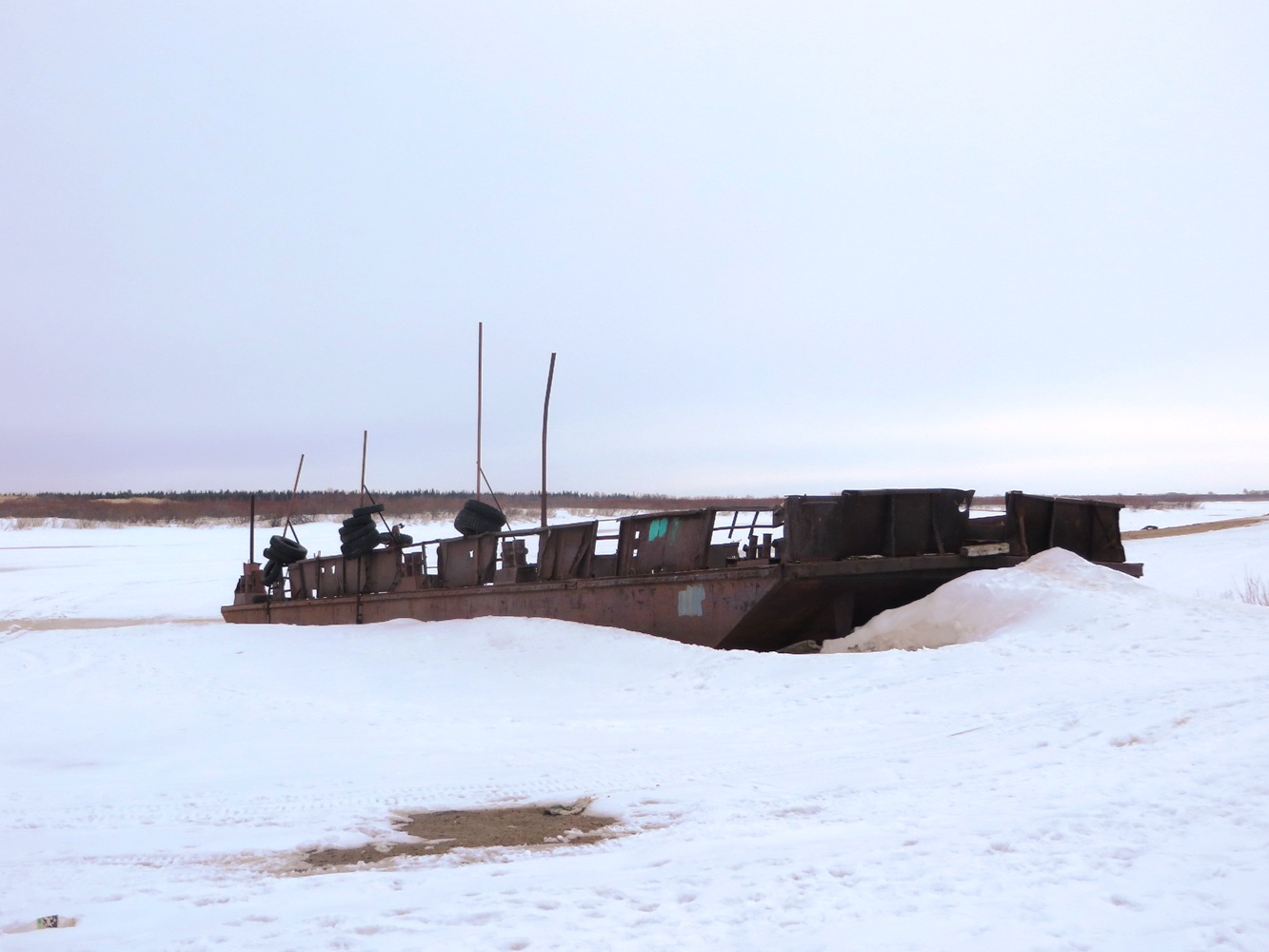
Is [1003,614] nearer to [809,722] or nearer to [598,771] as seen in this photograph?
[809,722]

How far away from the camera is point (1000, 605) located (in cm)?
1061

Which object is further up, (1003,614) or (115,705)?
(1003,614)

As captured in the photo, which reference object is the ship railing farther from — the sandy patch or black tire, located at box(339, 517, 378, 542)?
the sandy patch

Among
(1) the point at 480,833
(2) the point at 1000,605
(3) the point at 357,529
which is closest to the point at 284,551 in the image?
(3) the point at 357,529

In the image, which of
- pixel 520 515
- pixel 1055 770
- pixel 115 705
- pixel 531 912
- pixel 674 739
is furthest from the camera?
pixel 520 515

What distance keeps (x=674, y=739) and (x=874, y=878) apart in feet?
11.2

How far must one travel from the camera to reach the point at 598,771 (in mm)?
6473

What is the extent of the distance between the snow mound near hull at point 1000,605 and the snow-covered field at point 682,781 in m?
0.04

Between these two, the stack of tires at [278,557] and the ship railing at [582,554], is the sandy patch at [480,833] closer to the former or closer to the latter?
the ship railing at [582,554]

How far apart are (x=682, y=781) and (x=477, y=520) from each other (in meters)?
8.74

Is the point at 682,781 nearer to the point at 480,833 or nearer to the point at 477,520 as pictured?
the point at 480,833

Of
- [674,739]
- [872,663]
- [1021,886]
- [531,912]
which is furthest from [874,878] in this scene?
[872,663]

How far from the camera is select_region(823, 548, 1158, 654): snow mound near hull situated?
33.8ft

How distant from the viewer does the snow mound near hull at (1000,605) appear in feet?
33.8
